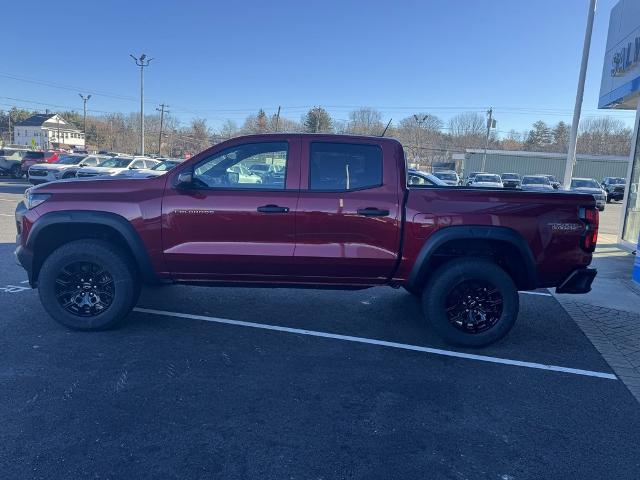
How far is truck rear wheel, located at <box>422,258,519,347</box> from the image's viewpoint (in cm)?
445

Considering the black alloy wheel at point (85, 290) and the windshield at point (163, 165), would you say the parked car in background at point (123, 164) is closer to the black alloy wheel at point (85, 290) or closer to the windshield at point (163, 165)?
the windshield at point (163, 165)

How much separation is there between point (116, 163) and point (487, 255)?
19.7 meters

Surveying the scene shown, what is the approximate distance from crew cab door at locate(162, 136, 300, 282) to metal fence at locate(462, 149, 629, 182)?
161 ft

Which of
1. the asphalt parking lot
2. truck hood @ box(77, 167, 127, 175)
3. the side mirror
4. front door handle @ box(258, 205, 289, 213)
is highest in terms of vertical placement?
the side mirror

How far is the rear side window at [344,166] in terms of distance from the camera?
4.45m

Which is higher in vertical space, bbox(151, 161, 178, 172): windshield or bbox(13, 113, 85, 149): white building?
bbox(13, 113, 85, 149): white building

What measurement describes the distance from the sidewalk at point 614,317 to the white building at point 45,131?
105571mm

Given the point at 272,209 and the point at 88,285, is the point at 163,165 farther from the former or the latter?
the point at 272,209

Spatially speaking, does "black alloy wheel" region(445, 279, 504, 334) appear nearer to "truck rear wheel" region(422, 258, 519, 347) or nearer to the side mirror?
"truck rear wheel" region(422, 258, 519, 347)

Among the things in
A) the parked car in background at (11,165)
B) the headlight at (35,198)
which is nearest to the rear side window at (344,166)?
the headlight at (35,198)

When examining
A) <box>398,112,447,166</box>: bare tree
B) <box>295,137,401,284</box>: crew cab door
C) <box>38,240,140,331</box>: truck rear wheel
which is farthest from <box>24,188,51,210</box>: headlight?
<box>398,112,447,166</box>: bare tree

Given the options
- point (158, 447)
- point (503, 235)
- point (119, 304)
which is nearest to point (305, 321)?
point (119, 304)

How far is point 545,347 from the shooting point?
4719 millimetres

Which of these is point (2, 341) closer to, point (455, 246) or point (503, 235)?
point (455, 246)
